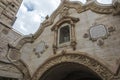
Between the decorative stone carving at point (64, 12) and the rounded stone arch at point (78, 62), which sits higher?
the decorative stone carving at point (64, 12)

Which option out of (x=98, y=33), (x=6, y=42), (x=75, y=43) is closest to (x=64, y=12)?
(x=75, y=43)

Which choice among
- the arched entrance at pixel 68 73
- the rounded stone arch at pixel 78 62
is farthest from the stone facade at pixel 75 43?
the arched entrance at pixel 68 73

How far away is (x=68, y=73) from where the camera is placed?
8.81 metres

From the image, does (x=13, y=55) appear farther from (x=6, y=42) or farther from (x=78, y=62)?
(x=78, y=62)

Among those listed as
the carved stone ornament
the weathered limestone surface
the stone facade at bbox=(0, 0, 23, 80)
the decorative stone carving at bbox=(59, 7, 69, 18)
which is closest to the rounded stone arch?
the weathered limestone surface

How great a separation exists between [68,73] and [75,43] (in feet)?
6.80

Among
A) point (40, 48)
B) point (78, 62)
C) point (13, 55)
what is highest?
point (40, 48)

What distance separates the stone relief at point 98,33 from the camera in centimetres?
691

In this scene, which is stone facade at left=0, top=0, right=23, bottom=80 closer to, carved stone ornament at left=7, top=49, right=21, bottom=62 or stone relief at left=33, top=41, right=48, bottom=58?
carved stone ornament at left=7, top=49, right=21, bottom=62

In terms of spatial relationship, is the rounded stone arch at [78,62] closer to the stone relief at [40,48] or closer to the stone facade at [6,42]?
the stone relief at [40,48]

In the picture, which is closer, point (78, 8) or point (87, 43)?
point (87, 43)

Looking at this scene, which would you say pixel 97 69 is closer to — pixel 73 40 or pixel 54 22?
pixel 73 40

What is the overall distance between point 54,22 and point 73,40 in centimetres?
230

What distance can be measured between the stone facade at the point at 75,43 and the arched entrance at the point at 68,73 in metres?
0.25
